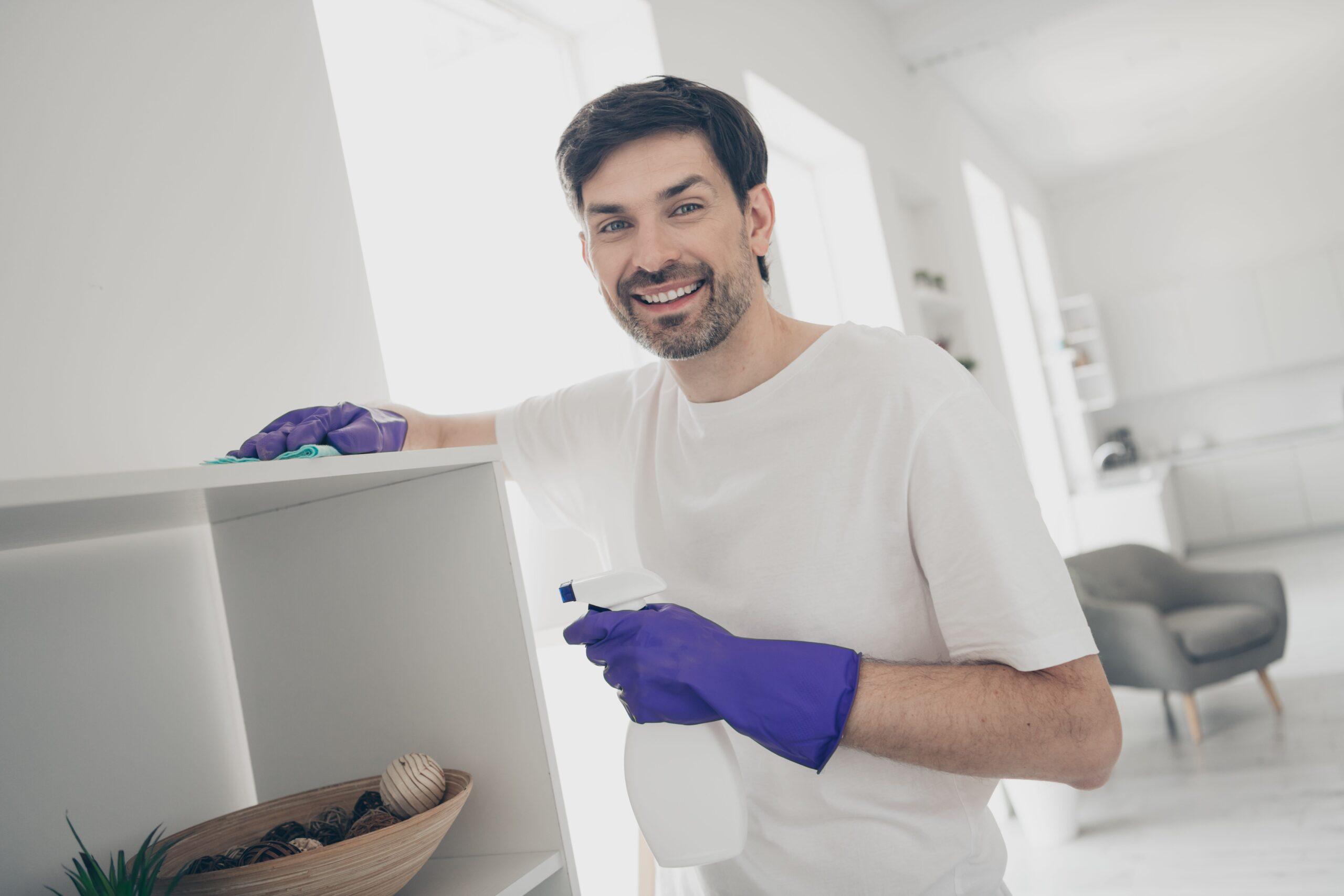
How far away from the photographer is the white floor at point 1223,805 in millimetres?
2562

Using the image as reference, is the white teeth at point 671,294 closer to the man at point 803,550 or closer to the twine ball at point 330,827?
the man at point 803,550

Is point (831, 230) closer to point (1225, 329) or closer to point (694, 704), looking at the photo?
point (694, 704)

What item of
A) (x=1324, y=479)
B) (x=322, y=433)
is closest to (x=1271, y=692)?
(x=322, y=433)

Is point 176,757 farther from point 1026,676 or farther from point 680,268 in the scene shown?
point 1026,676

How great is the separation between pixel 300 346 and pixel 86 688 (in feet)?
1.58

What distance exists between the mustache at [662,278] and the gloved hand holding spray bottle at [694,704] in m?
0.39

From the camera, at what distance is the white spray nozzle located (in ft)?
3.03

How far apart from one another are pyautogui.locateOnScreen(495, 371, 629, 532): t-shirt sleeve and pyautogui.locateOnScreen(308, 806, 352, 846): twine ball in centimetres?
61

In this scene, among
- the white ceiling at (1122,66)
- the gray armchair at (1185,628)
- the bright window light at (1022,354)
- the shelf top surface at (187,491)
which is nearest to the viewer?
the shelf top surface at (187,491)

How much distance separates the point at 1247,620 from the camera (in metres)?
3.51

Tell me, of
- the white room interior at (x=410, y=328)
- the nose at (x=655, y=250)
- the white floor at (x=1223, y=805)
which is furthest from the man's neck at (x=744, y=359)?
the white floor at (x=1223, y=805)

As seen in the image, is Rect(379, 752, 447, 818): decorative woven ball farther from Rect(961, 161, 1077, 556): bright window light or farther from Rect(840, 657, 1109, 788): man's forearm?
Rect(961, 161, 1077, 556): bright window light

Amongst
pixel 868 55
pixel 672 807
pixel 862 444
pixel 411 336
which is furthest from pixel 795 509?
pixel 868 55

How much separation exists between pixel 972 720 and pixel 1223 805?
101 inches
